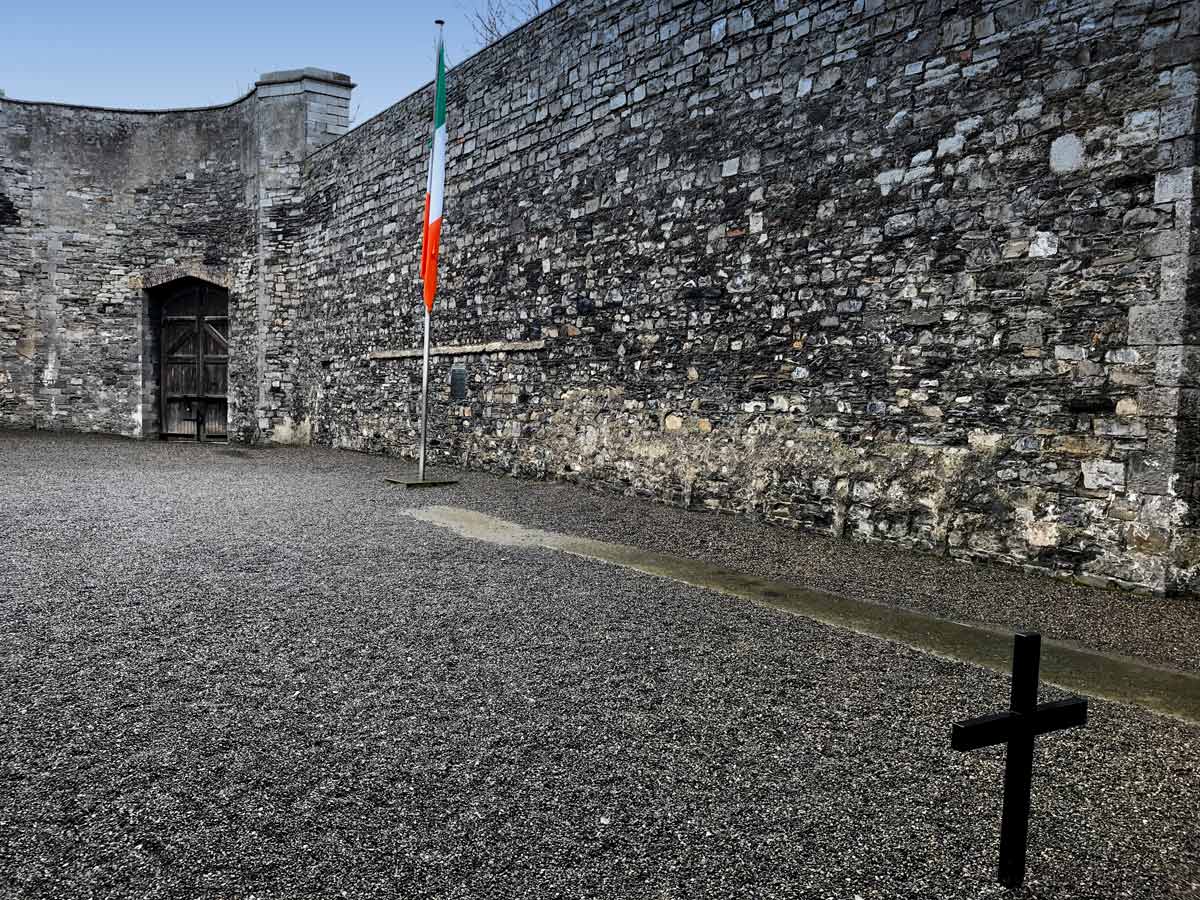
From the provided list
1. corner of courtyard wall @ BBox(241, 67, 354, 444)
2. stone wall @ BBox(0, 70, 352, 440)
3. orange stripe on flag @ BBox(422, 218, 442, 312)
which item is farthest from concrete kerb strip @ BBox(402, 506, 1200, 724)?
stone wall @ BBox(0, 70, 352, 440)

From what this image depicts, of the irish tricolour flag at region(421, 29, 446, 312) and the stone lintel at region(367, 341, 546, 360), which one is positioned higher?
the irish tricolour flag at region(421, 29, 446, 312)

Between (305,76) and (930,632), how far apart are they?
44.3 ft

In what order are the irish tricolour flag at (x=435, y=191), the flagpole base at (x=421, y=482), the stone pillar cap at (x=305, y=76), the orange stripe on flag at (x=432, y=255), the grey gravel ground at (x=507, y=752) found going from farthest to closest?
the stone pillar cap at (x=305, y=76) → the orange stripe on flag at (x=432, y=255) → the irish tricolour flag at (x=435, y=191) → the flagpole base at (x=421, y=482) → the grey gravel ground at (x=507, y=752)

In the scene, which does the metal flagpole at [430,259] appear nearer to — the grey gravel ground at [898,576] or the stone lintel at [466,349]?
the stone lintel at [466,349]

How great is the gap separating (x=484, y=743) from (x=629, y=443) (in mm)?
5357

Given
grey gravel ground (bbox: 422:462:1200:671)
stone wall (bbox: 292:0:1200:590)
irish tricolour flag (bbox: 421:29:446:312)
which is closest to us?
grey gravel ground (bbox: 422:462:1200:671)

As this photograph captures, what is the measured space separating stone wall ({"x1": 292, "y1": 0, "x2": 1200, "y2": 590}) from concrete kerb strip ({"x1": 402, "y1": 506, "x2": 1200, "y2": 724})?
136 centimetres

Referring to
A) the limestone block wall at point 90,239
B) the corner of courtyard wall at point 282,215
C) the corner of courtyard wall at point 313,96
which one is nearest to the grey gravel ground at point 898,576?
the corner of courtyard wall at point 282,215

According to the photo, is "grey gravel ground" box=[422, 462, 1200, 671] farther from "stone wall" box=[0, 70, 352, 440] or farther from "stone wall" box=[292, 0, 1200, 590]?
"stone wall" box=[0, 70, 352, 440]

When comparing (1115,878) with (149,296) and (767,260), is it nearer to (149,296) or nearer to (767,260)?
(767,260)

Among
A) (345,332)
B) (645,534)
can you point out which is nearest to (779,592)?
(645,534)

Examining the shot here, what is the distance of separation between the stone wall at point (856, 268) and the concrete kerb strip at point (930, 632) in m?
1.36

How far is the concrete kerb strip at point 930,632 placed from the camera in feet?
9.86

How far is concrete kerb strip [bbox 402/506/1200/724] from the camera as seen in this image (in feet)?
9.86
